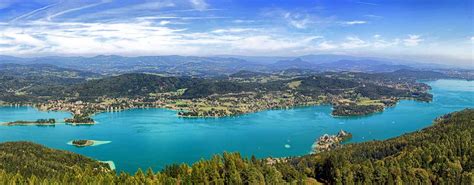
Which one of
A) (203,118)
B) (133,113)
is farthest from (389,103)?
(133,113)

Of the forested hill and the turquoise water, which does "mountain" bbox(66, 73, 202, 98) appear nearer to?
the turquoise water

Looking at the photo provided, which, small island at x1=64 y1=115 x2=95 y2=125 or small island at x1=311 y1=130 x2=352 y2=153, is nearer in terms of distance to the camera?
small island at x1=311 y1=130 x2=352 y2=153

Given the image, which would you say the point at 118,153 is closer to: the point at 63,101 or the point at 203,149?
the point at 203,149

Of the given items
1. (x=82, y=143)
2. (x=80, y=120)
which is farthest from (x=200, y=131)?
(x=80, y=120)

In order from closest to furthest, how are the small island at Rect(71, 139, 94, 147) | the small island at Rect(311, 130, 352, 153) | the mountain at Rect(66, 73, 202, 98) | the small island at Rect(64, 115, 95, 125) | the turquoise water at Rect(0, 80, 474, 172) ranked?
the small island at Rect(311, 130, 352, 153), the turquoise water at Rect(0, 80, 474, 172), the small island at Rect(71, 139, 94, 147), the small island at Rect(64, 115, 95, 125), the mountain at Rect(66, 73, 202, 98)

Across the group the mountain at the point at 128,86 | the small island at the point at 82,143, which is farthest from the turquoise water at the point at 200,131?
the mountain at the point at 128,86

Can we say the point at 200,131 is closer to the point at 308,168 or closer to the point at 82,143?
the point at 82,143

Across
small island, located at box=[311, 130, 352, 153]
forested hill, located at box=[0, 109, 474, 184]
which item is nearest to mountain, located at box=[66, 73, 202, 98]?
small island, located at box=[311, 130, 352, 153]
